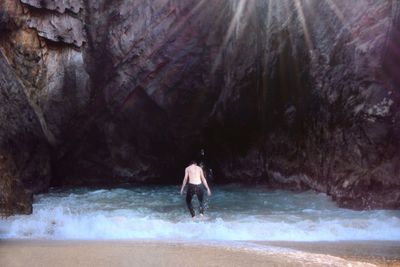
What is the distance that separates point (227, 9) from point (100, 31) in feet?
15.1

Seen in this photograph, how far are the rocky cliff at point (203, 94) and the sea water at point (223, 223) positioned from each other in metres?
0.94

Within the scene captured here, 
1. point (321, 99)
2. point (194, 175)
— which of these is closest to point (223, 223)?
point (194, 175)

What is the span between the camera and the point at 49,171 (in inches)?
674

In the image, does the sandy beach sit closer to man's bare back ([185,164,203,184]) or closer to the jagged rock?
man's bare back ([185,164,203,184])

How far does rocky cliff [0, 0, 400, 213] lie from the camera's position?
10125 millimetres

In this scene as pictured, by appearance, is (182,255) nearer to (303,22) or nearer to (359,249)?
(359,249)

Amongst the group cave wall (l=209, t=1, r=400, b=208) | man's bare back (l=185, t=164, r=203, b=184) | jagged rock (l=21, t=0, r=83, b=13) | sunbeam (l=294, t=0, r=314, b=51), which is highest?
jagged rock (l=21, t=0, r=83, b=13)

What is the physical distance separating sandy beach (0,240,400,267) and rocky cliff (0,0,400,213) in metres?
3.50

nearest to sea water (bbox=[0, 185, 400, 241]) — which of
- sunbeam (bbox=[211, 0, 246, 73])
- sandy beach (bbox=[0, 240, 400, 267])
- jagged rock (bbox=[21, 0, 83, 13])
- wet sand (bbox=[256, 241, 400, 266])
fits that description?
wet sand (bbox=[256, 241, 400, 266])

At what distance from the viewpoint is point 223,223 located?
28.0 ft

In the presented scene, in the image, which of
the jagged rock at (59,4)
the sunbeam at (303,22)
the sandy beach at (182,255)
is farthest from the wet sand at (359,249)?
the jagged rock at (59,4)

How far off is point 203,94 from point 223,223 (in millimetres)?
9606

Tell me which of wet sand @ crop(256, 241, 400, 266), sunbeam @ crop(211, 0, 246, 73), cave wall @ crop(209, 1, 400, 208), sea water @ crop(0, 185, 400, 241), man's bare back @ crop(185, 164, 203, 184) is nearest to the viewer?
wet sand @ crop(256, 241, 400, 266)

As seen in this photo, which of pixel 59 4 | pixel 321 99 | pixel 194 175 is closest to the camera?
pixel 194 175
